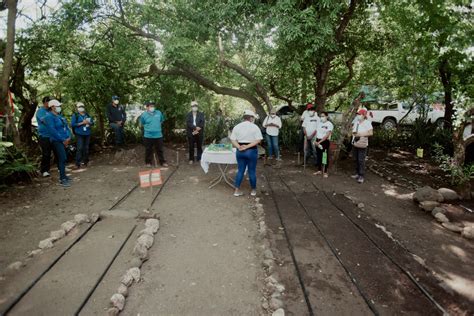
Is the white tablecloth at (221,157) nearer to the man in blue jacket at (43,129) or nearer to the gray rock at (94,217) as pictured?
the gray rock at (94,217)

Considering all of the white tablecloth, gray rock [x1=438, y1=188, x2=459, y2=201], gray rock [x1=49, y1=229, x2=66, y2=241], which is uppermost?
the white tablecloth

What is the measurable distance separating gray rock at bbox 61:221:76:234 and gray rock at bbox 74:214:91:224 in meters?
0.09

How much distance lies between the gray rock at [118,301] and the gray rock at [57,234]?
1681mm

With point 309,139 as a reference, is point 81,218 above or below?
below

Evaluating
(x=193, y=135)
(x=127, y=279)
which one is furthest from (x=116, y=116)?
(x=127, y=279)

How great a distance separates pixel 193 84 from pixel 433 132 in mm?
8652

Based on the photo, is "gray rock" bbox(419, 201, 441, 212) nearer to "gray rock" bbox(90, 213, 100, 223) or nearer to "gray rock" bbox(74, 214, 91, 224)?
"gray rock" bbox(90, 213, 100, 223)

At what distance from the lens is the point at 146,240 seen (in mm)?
3961

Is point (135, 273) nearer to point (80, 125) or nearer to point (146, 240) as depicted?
point (146, 240)

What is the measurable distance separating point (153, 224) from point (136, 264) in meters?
1.04

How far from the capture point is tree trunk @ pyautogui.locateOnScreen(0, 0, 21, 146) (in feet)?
20.2

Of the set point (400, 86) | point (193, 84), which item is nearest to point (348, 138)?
point (400, 86)

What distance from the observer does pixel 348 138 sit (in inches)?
365

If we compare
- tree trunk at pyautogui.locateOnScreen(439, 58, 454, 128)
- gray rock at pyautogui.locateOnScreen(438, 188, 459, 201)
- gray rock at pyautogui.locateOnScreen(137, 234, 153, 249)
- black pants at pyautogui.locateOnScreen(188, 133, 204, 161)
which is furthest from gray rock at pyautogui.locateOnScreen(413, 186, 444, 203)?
tree trunk at pyautogui.locateOnScreen(439, 58, 454, 128)
